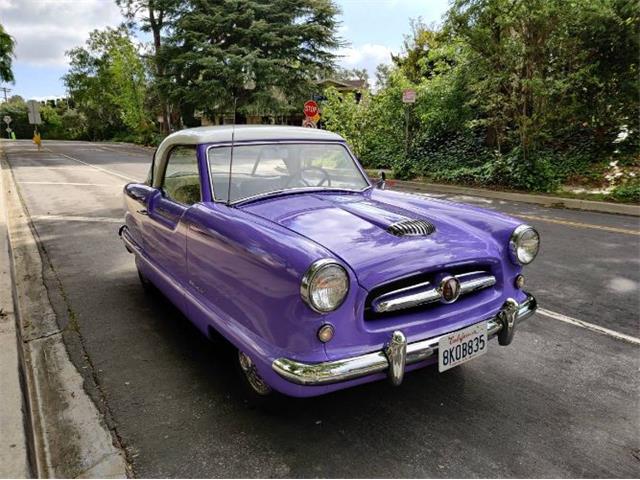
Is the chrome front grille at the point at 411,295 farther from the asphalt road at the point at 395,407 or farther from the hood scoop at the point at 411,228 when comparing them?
the asphalt road at the point at 395,407

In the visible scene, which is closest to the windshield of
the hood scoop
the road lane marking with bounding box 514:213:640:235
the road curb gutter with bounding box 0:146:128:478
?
the hood scoop

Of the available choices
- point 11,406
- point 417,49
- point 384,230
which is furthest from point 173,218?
point 417,49

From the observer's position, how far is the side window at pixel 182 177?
325 cm

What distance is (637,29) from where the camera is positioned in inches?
401

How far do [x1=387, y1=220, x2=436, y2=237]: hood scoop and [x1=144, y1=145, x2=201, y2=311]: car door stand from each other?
136 centimetres

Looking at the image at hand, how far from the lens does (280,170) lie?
11.4 ft

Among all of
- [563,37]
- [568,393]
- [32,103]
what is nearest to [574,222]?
[563,37]

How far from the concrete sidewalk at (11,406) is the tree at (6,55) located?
30.1 m

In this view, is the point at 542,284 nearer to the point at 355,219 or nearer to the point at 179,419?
the point at 355,219

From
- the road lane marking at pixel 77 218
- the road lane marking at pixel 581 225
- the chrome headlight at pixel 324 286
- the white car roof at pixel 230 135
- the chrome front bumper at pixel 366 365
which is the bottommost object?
the road lane marking at pixel 77 218

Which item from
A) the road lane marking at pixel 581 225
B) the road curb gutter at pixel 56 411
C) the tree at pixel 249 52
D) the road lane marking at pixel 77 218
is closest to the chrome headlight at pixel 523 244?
the road curb gutter at pixel 56 411

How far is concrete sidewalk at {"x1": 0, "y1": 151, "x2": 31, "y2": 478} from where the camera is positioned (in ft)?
6.66

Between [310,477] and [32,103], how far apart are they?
35912 mm

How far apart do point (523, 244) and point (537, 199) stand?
8340 millimetres
